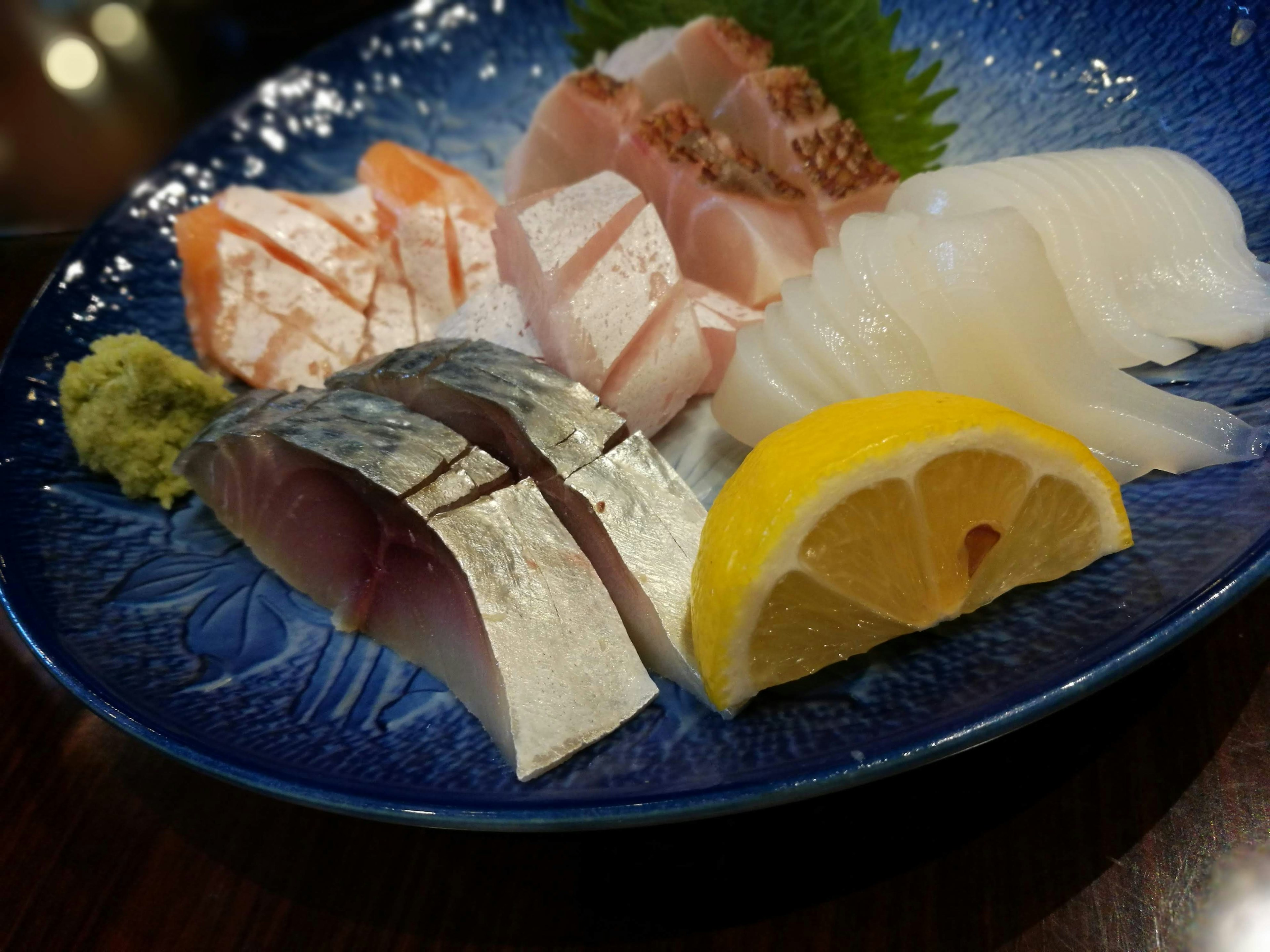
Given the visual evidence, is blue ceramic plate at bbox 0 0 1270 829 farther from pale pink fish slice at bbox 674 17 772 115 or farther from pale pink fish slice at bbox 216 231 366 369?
pale pink fish slice at bbox 674 17 772 115

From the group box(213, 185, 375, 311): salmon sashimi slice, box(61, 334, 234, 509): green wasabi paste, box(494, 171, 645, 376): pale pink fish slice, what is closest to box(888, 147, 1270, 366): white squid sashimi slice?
box(494, 171, 645, 376): pale pink fish slice

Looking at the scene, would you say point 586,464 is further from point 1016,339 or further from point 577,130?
point 577,130

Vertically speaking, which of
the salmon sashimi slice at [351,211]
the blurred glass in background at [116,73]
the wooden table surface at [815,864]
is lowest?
the wooden table surface at [815,864]

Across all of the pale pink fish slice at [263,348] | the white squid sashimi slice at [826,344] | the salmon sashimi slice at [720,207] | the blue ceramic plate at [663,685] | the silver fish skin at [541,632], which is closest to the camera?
the blue ceramic plate at [663,685]

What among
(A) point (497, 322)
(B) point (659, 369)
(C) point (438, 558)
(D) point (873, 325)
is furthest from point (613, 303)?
(C) point (438, 558)

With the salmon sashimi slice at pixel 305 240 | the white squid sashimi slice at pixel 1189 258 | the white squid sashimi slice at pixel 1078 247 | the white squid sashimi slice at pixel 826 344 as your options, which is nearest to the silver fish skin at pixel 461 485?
the white squid sashimi slice at pixel 826 344

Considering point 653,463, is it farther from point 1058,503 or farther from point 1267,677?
point 1267,677

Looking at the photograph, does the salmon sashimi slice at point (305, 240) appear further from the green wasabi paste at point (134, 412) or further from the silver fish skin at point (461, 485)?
the silver fish skin at point (461, 485)
